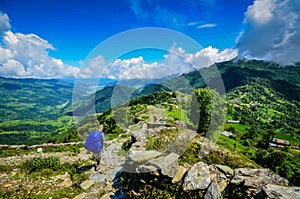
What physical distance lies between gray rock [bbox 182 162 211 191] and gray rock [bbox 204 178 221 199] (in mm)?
169

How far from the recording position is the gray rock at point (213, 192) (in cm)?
566

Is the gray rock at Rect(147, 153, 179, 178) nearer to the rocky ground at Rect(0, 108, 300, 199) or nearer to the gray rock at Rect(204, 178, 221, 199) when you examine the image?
the rocky ground at Rect(0, 108, 300, 199)

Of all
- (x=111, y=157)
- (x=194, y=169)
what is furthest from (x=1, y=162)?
(x=194, y=169)

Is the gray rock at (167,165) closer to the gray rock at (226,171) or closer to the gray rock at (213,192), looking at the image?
the gray rock at (213,192)

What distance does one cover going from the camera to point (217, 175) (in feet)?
21.1

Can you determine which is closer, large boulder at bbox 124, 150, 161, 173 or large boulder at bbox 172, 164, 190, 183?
large boulder at bbox 172, 164, 190, 183

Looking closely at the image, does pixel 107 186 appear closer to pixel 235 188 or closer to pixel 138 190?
pixel 138 190

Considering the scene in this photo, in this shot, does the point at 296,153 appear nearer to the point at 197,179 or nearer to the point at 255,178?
the point at 255,178

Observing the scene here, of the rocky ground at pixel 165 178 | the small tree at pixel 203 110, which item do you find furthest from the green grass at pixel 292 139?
the rocky ground at pixel 165 178

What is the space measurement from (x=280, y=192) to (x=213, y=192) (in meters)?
1.67

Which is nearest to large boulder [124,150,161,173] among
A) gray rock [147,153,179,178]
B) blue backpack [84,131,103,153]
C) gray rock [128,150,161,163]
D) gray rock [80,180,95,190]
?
gray rock [128,150,161,163]

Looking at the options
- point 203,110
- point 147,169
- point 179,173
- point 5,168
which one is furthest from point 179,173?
point 203,110

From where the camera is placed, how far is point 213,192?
5691mm

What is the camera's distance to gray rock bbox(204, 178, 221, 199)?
5656 mm
